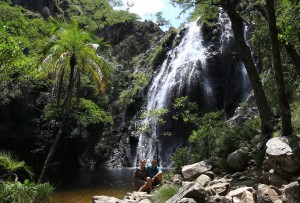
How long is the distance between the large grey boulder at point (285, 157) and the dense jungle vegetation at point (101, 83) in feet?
2.34

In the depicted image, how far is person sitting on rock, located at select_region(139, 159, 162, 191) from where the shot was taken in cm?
1045

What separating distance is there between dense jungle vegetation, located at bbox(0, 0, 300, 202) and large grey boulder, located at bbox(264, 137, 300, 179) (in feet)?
2.34

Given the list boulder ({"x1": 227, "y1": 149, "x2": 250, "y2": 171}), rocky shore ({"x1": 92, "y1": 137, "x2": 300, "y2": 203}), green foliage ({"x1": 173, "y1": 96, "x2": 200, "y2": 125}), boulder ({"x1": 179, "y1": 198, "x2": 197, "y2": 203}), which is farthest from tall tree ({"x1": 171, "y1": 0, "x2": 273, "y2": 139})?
green foliage ({"x1": 173, "y1": 96, "x2": 200, "y2": 125})

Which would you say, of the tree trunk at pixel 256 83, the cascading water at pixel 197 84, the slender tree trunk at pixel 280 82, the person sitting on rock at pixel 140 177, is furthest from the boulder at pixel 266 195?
the cascading water at pixel 197 84

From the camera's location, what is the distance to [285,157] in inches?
264

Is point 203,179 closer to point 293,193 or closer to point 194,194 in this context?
point 194,194

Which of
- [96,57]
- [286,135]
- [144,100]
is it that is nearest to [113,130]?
[144,100]

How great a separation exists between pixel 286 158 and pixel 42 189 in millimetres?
5197

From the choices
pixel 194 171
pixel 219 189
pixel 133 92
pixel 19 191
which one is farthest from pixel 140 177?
pixel 133 92

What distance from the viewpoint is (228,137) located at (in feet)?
35.2

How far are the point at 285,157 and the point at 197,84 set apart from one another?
62.1ft

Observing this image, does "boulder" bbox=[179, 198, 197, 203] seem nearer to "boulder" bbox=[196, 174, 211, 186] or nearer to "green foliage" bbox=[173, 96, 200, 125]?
"boulder" bbox=[196, 174, 211, 186]

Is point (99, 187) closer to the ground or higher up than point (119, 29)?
closer to the ground

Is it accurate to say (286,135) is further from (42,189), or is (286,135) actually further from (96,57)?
(96,57)
